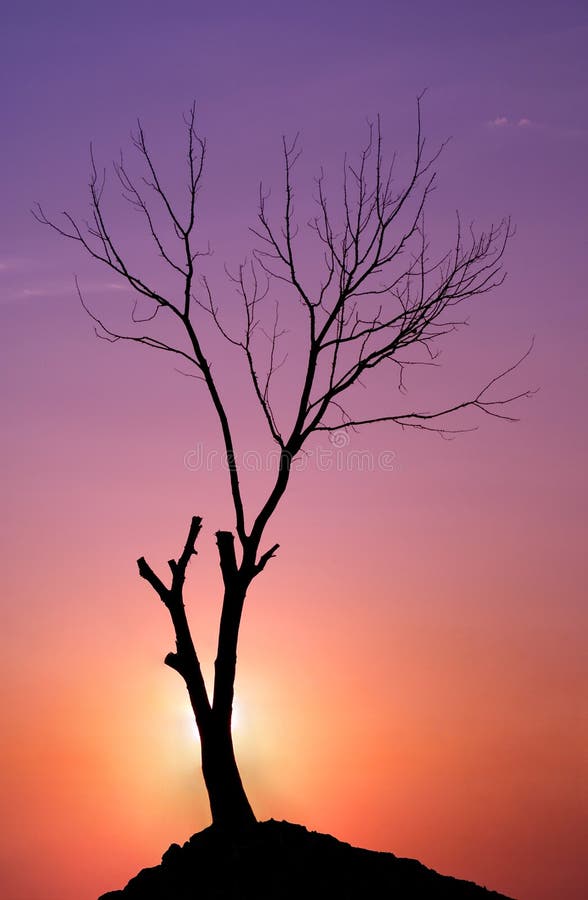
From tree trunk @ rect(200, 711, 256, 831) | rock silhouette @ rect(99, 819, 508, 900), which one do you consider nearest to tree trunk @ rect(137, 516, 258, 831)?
tree trunk @ rect(200, 711, 256, 831)

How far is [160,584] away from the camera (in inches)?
460

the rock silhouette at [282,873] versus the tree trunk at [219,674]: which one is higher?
the tree trunk at [219,674]

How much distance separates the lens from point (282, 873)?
9.91 meters

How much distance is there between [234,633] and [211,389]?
9.64 feet

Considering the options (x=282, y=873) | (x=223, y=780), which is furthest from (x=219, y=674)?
(x=282, y=873)

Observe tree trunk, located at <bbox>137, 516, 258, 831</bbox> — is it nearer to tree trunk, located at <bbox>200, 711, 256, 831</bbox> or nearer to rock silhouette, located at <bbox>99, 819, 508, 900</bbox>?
tree trunk, located at <bbox>200, 711, 256, 831</bbox>

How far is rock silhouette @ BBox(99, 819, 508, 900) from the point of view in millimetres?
9750

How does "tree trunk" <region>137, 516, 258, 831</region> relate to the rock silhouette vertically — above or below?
above

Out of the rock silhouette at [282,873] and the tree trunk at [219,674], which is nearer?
the rock silhouette at [282,873]

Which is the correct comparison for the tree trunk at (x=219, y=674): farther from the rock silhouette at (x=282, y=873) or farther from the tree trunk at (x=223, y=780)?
the rock silhouette at (x=282, y=873)

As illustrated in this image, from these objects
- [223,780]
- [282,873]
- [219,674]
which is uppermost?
[219,674]

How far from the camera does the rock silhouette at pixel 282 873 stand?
975cm

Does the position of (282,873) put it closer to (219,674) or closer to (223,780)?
(223,780)

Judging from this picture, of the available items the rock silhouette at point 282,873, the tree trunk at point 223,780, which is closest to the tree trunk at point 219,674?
the tree trunk at point 223,780
